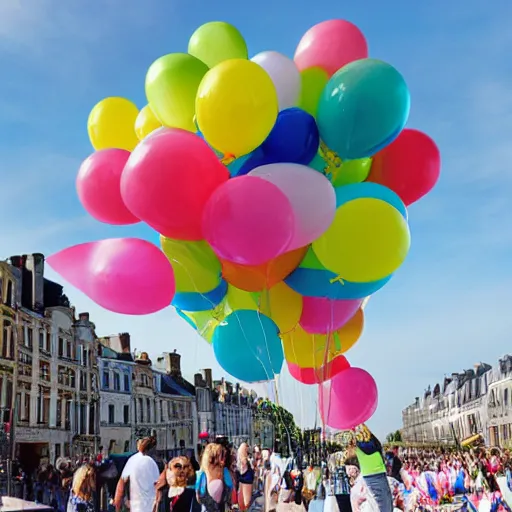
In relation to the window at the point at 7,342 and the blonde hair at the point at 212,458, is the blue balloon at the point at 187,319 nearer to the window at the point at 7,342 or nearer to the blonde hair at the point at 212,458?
the blonde hair at the point at 212,458

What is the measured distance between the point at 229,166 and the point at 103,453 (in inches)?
1211

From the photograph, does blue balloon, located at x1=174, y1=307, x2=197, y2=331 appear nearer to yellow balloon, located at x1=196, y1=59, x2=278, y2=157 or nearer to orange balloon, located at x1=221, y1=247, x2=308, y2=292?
orange balloon, located at x1=221, y1=247, x2=308, y2=292

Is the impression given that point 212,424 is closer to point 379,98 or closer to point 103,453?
point 103,453

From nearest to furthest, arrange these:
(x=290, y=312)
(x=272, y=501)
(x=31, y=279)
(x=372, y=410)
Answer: (x=290, y=312) < (x=372, y=410) < (x=272, y=501) < (x=31, y=279)

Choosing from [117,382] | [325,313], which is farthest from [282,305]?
[117,382]

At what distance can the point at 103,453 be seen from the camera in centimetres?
3334

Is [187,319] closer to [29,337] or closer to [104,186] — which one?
[104,186]

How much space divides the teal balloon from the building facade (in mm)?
37095

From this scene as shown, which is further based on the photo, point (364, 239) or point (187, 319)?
point (187, 319)

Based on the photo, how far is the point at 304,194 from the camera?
204 inches

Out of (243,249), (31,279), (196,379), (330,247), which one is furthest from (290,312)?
(196,379)

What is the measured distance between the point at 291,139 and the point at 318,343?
240cm

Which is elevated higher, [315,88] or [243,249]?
[315,88]

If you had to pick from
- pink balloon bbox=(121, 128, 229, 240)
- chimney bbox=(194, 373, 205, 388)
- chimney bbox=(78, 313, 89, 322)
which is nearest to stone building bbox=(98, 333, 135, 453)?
chimney bbox=(78, 313, 89, 322)
